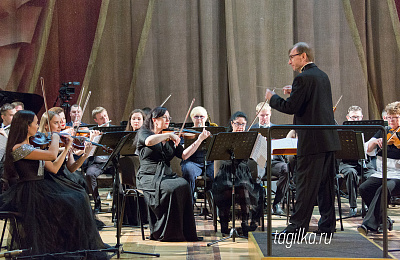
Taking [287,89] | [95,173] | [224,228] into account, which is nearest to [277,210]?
[224,228]

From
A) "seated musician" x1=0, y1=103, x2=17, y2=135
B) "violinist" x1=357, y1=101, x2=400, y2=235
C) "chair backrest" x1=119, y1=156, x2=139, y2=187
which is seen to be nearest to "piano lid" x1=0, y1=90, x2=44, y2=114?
"seated musician" x1=0, y1=103, x2=17, y2=135

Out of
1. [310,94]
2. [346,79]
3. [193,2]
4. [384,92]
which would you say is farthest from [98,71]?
[310,94]

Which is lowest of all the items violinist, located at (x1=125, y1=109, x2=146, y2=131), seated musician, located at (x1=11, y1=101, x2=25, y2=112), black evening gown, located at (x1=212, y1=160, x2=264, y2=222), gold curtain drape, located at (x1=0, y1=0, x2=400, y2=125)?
black evening gown, located at (x1=212, y1=160, x2=264, y2=222)

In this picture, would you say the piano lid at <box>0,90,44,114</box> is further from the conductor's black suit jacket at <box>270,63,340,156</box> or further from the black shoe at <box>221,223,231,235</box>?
the conductor's black suit jacket at <box>270,63,340,156</box>

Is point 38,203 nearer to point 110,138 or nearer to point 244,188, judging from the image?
point 110,138

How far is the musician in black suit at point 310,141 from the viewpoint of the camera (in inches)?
139

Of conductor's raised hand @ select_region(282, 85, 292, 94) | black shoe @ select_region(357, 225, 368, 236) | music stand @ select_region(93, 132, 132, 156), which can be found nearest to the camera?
conductor's raised hand @ select_region(282, 85, 292, 94)

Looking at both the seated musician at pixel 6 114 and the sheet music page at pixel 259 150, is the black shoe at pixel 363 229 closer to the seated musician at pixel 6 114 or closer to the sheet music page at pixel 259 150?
the sheet music page at pixel 259 150

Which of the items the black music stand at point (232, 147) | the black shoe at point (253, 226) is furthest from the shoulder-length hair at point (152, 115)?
the black shoe at point (253, 226)

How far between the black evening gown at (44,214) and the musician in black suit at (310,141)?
139 centimetres

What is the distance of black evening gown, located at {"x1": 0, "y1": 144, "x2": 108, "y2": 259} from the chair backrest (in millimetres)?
1322

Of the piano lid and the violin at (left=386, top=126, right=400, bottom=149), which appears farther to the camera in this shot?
the piano lid

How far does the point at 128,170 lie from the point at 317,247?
2326 mm

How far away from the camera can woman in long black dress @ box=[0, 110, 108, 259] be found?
3.51 metres
